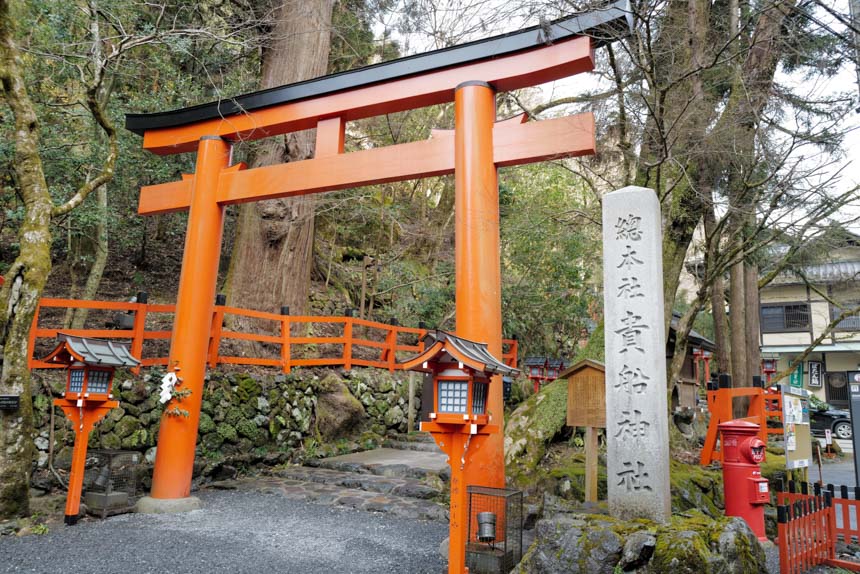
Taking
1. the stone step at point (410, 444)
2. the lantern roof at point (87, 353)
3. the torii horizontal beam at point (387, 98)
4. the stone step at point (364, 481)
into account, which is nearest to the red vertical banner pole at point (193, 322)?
the torii horizontal beam at point (387, 98)

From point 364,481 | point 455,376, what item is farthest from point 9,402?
point 455,376

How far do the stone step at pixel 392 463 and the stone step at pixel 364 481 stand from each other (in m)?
0.12

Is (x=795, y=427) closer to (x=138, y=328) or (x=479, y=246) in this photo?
(x=479, y=246)

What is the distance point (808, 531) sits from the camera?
15.5ft

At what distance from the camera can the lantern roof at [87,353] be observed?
5219mm

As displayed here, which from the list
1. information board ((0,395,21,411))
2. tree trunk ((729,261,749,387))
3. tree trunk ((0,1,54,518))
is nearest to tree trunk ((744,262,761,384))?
tree trunk ((729,261,749,387))

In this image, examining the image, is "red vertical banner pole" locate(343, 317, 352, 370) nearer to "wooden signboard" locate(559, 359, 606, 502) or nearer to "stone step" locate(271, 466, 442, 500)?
"stone step" locate(271, 466, 442, 500)

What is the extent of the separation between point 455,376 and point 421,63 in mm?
3487

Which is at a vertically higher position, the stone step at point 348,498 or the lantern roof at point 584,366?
the lantern roof at point 584,366

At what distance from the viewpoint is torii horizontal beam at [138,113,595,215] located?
4988 mm

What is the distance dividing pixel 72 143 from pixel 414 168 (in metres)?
6.52

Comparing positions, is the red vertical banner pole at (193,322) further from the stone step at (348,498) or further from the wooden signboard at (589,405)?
the wooden signboard at (589,405)

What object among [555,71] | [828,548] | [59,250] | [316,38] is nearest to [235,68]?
[316,38]

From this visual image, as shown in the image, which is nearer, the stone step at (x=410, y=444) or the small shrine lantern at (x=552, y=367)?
the stone step at (x=410, y=444)
